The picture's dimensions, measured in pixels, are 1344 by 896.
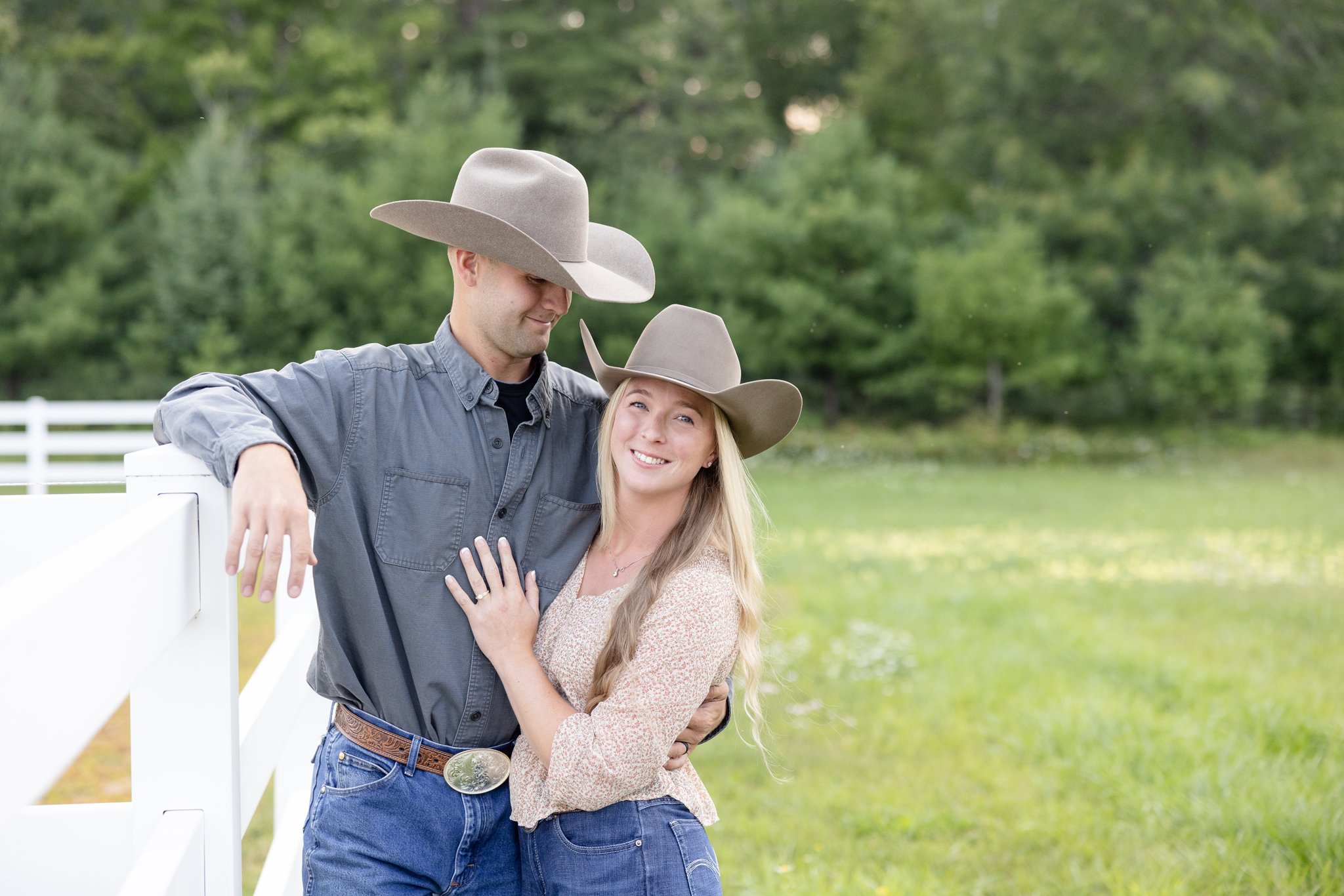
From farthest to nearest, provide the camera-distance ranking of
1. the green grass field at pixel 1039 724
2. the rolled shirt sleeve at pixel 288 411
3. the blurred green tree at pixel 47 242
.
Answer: the blurred green tree at pixel 47 242, the green grass field at pixel 1039 724, the rolled shirt sleeve at pixel 288 411

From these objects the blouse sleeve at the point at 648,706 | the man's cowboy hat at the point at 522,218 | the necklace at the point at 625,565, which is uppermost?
the man's cowboy hat at the point at 522,218

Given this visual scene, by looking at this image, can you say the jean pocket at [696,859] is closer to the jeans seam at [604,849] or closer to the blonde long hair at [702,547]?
the jeans seam at [604,849]

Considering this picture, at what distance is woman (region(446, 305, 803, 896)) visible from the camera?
84.8 inches

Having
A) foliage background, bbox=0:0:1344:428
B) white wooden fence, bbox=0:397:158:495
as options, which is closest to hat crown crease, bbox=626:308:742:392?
white wooden fence, bbox=0:397:158:495

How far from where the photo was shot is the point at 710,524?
245cm

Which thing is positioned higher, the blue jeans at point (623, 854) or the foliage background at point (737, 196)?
the foliage background at point (737, 196)

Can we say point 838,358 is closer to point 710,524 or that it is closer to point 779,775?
point 779,775

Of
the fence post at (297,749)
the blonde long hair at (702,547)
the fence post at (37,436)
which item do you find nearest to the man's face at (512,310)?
the blonde long hair at (702,547)

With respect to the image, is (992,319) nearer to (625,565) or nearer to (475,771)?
(625,565)

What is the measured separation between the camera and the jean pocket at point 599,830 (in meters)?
2.20

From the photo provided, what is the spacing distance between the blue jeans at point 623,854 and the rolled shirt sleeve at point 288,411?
0.80 meters

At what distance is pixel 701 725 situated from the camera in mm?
2512

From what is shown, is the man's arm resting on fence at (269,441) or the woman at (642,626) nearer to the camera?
the man's arm resting on fence at (269,441)

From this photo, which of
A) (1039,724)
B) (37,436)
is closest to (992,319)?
(37,436)
